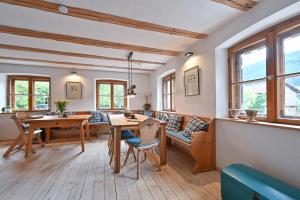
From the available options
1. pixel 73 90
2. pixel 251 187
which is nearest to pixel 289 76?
pixel 251 187

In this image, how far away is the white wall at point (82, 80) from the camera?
4784 millimetres

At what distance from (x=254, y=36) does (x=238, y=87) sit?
31.6 inches

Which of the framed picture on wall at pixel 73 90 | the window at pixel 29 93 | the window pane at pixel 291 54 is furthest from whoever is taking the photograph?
the framed picture on wall at pixel 73 90

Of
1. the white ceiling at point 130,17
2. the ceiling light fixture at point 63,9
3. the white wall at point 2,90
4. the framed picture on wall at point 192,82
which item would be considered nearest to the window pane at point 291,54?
the white ceiling at point 130,17

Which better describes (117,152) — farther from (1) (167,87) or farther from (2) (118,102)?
(2) (118,102)

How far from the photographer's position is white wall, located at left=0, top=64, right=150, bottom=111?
188 inches

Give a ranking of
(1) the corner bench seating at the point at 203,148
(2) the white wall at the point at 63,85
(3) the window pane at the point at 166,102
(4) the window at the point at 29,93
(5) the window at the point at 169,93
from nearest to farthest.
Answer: (1) the corner bench seating at the point at 203,148 → (2) the white wall at the point at 63,85 → (5) the window at the point at 169,93 → (4) the window at the point at 29,93 → (3) the window pane at the point at 166,102

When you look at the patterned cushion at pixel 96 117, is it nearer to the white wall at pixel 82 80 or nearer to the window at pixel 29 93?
the white wall at pixel 82 80

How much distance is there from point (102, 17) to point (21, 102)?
15.7ft

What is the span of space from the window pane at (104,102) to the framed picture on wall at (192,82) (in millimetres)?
3375

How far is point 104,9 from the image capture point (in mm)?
1958

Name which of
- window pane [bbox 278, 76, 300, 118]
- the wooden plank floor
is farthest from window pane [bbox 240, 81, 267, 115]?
the wooden plank floor

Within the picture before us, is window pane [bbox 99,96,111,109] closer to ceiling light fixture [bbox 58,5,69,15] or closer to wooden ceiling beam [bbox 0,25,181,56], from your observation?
wooden ceiling beam [bbox 0,25,181,56]

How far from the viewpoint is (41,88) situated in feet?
16.9
